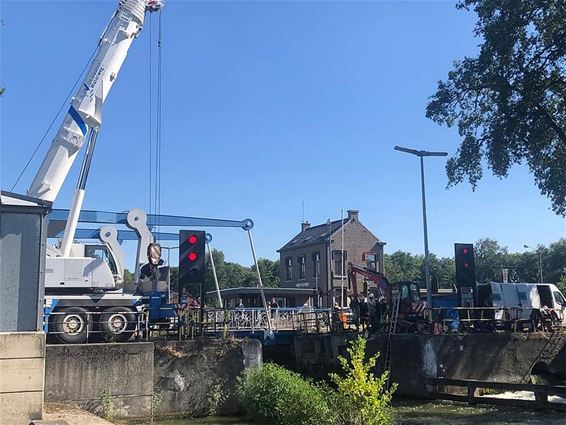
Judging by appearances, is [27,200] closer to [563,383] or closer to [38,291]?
[38,291]

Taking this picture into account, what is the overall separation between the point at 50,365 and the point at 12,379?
7796mm

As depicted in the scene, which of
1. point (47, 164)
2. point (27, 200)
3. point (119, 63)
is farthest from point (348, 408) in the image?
point (119, 63)

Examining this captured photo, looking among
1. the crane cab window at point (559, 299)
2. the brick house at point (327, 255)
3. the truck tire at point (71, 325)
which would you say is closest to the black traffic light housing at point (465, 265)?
the crane cab window at point (559, 299)

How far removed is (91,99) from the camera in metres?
20.0

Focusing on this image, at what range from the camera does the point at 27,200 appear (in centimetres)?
1041

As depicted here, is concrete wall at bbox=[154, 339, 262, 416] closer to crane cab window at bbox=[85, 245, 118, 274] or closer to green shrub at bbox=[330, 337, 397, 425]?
crane cab window at bbox=[85, 245, 118, 274]

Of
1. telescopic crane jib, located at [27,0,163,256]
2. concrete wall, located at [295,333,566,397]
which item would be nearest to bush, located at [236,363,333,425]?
concrete wall, located at [295,333,566,397]

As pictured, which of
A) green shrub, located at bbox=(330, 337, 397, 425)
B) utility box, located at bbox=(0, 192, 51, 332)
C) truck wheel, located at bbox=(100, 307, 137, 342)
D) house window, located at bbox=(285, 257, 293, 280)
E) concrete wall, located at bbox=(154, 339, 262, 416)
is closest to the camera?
green shrub, located at bbox=(330, 337, 397, 425)

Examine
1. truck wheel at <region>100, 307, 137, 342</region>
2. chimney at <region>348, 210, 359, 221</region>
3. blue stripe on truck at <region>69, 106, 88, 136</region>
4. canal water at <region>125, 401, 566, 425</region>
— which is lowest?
canal water at <region>125, 401, 566, 425</region>

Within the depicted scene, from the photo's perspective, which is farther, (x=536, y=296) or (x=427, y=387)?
(x=536, y=296)

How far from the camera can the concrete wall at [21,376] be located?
980 centimetres

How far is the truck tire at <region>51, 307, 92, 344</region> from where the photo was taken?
60.4 ft

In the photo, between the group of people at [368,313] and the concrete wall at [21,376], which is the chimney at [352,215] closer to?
the group of people at [368,313]

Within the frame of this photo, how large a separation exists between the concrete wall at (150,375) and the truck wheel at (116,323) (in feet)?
2.93
